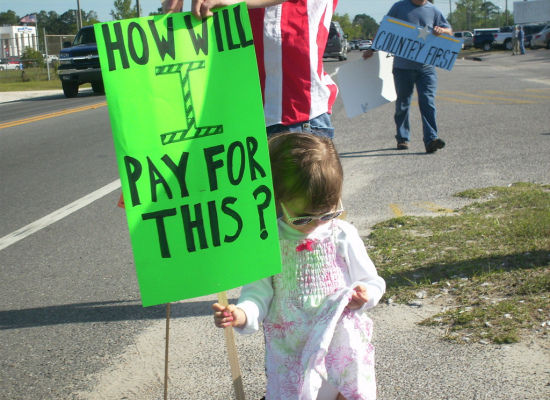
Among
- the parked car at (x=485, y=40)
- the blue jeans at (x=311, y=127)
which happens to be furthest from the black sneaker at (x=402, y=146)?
the parked car at (x=485, y=40)

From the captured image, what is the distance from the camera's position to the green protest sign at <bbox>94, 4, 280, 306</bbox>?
204 cm

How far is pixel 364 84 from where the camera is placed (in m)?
7.34

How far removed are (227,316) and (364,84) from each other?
5.58 m

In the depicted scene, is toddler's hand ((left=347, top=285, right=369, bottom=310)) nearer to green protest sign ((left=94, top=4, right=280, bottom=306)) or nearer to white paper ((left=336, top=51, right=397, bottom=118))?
green protest sign ((left=94, top=4, right=280, bottom=306))

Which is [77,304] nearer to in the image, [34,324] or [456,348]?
[34,324]

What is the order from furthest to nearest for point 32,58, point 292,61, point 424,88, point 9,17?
point 9,17 < point 32,58 < point 424,88 < point 292,61

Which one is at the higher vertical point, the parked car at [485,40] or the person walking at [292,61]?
the person walking at [292,61]

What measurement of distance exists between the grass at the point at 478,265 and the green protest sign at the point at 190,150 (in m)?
1.48

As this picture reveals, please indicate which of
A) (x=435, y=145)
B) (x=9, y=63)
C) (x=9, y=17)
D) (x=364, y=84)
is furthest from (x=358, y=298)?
(x=9, y=17)

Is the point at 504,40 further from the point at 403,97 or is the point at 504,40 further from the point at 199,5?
the point at 199,5

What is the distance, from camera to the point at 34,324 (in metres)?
3.78

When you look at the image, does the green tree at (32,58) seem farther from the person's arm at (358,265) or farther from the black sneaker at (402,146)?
the person's arm at (358,265)

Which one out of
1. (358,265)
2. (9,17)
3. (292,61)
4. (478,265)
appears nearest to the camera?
(358,265)

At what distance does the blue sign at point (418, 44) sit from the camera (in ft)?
25.6
